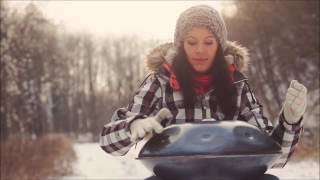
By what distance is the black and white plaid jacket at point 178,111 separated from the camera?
252cm

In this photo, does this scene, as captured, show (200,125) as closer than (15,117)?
Yes

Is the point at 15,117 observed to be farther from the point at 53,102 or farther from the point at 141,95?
the point at 53,102

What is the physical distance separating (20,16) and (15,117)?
118 inches

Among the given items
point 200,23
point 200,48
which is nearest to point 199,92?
point 200,48

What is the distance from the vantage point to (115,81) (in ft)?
179

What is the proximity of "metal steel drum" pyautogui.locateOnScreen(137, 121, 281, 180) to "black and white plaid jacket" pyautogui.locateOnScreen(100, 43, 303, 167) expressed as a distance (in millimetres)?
327

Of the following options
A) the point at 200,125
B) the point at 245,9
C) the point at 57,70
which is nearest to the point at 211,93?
the point at 200,125

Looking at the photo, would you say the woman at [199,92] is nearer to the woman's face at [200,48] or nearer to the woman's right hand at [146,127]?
the woman's face at [200,48]

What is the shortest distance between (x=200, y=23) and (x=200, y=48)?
0.45 ft

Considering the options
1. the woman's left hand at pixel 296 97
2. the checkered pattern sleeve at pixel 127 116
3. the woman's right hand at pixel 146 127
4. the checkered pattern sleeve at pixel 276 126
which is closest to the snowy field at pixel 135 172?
the checkered pattern sleeve at pixel 276 126

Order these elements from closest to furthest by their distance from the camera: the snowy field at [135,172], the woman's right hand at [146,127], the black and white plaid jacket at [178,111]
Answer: the woman's right hand at [146,127], the black and white plaid jacket at [178,111], the snowy field at [135,172]

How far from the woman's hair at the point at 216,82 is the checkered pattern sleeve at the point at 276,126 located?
12 centimetres

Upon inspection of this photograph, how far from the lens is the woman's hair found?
2.61 metres

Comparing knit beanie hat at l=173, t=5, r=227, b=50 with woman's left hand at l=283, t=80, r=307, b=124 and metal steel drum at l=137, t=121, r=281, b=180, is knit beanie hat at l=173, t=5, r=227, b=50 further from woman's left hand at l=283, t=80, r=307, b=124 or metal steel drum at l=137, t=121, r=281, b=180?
metal steel drum at l=137, t=121, r=281, b=180
